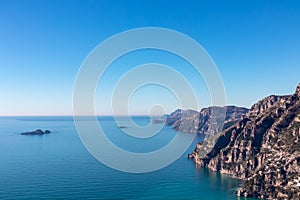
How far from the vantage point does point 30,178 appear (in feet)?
345

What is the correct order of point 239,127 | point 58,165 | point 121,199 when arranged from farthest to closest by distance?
1. point 239,127
2. point 58,165
3. point 121,199

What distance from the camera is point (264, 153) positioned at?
418 ft

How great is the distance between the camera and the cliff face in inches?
3939

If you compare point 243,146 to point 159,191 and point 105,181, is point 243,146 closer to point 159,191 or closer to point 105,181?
point 159,191

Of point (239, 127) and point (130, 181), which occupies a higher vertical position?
point (239, 127)

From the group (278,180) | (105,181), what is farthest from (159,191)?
(278,180)

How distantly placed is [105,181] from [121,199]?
796 inches

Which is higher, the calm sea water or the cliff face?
the cliff face

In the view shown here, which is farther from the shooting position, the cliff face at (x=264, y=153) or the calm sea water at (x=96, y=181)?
the cliff face at (x=264, y=153)

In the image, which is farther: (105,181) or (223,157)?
(223,157)

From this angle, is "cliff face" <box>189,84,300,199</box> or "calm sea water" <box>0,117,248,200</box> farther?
"cliff face" <box>189,84,300,199</box>

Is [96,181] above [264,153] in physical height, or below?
below

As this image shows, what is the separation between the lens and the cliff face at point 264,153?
100062 mm

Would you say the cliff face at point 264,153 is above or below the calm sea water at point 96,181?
above
